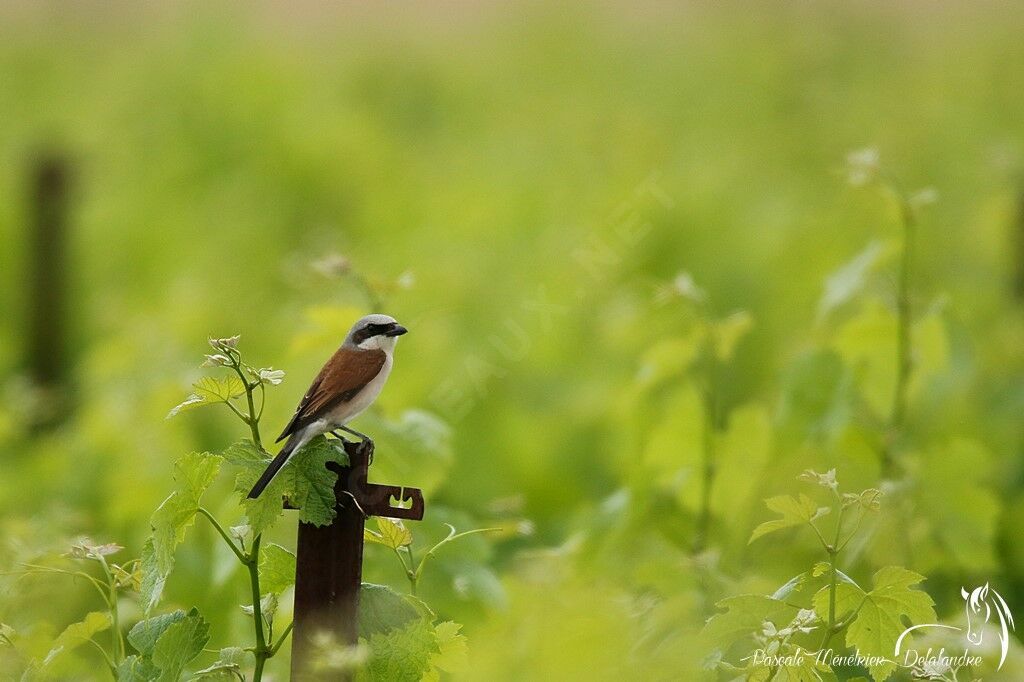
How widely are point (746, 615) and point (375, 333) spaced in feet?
2.59

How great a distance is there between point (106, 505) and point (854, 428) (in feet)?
10.8

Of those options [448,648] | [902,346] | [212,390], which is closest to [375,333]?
[212,390]

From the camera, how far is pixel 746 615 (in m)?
2.03

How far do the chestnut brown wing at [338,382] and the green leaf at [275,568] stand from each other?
27 centimetres

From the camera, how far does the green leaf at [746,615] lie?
2.01 m

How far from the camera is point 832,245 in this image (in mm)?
6477

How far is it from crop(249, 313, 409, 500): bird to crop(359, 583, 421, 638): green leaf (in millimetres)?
267

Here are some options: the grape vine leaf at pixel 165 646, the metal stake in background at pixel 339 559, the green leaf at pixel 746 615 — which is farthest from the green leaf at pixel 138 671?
the green leaf at pixel 746 615

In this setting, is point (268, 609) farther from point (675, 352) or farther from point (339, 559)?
point (675, 352)

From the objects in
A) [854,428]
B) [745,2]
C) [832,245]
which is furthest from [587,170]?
[854,428]

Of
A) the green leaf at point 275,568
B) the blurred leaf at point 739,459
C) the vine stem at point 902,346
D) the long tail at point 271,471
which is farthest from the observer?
the blurred leaf at point 739,459

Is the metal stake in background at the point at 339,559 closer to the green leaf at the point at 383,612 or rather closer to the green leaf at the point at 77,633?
the green leaf at the point at 383,612

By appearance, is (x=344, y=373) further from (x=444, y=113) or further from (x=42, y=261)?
(x=444, y=113)

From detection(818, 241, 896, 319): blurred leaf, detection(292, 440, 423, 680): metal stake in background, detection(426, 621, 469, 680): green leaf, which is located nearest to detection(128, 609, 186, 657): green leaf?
detection(292, 440, 423, 680): metal stake in background
